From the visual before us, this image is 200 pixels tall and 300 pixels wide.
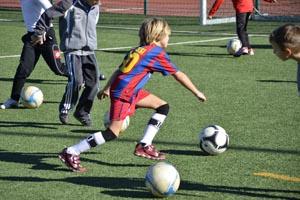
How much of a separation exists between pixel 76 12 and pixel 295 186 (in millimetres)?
3587

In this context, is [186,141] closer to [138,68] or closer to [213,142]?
[213,142]

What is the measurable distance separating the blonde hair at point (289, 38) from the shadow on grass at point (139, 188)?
4.02 ft

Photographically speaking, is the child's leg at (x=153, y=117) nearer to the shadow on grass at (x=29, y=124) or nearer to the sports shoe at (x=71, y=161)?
the sports shoe at (x=71, y=161)

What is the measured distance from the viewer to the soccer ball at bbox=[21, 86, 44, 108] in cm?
915

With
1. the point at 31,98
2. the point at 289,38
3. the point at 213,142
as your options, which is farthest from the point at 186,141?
the point at 31,98

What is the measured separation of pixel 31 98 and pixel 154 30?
3363 millimetres

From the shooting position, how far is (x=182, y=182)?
19.4 ft

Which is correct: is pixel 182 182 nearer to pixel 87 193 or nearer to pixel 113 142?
pixel 87 193

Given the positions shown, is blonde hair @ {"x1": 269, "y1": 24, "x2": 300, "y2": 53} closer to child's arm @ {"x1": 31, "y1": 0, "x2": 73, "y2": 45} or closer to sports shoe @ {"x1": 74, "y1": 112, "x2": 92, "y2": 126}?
child's arm @ {"x1": 31, "y1": 0, "x2": 73, "y2": 45}

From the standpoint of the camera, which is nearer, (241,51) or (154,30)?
(154,30)

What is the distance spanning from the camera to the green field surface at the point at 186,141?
18.9 feet

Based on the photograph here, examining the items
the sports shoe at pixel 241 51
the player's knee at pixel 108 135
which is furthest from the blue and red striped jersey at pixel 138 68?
the sports shoe at pixel 241 51

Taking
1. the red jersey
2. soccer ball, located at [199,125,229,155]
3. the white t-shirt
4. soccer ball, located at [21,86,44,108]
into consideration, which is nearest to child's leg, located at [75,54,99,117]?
soccer ball, located at [21,86,44,108]

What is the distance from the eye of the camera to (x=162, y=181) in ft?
17.7
